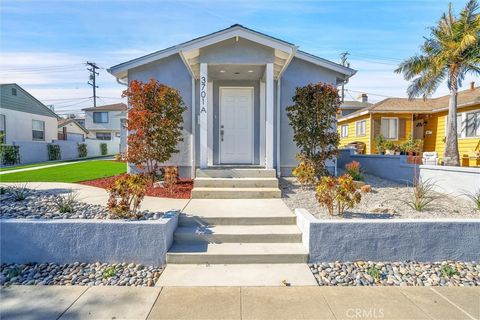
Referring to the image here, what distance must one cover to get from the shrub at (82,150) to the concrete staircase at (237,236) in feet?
70.5

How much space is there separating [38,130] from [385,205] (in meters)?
24.6

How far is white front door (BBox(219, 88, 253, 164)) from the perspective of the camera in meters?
8.74

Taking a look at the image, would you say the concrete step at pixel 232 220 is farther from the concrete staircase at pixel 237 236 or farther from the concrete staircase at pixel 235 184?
the concrete staircase at pixel 235 184

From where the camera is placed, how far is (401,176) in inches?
346

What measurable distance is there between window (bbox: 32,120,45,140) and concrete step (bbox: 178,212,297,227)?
71.3 ft

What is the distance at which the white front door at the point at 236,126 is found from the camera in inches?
344

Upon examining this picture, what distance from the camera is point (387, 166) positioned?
958cm

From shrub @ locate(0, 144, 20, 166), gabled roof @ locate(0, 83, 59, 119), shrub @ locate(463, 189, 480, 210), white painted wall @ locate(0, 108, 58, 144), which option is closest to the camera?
shrub @ locate(463, 189, 480, 210)

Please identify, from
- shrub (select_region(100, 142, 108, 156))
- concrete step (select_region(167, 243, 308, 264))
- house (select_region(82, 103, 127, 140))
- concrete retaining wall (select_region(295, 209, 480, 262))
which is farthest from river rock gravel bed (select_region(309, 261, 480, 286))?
house (select_region(82, 103, 127, 140))

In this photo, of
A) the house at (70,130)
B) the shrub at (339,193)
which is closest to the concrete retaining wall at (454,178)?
the shrub at (339,193)

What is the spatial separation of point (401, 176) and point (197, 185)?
6713mm

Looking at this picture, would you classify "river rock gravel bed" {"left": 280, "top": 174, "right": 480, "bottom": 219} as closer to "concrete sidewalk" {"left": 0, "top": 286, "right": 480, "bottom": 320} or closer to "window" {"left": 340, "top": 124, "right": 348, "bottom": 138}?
"concrete sidewalk" {"left": 0, "top": 286, "right": 480, "bottom": 320}

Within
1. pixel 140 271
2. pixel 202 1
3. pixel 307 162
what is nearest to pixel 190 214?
pixel 140 271

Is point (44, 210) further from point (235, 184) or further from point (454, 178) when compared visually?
point (454, 178)
